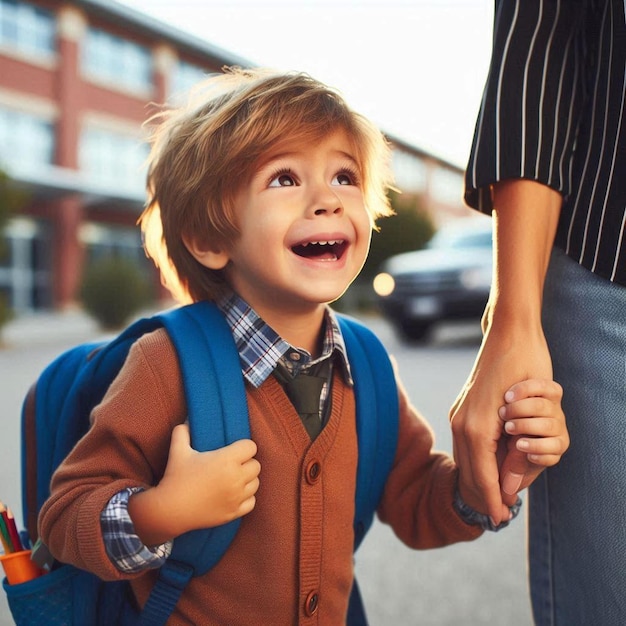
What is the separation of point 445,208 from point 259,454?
44086 mm

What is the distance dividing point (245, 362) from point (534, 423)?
560 mm

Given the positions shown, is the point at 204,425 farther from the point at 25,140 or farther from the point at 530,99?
the point at 25,140

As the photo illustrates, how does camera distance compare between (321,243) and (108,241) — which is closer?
(321,243)

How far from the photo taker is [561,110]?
121 centimetres

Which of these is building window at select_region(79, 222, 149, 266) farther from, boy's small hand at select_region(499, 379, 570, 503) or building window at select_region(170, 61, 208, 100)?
boy's small hand at select_region(499, 379, 570, 503)

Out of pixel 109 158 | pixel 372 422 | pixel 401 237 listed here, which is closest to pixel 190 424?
pixel 372 422

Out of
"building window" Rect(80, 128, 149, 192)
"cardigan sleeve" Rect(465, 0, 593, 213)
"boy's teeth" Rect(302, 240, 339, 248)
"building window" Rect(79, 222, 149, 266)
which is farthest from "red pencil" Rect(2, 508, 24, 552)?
"building window" Rect(80, 128, 149, 192)

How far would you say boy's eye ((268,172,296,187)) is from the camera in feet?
4.46

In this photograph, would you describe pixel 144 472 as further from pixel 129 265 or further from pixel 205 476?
pixel 129 265

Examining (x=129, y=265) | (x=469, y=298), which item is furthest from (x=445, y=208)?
(x=469, y=298)

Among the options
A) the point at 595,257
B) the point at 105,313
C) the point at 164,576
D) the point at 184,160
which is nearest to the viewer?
the point at 595,257

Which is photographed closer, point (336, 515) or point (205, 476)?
point (205, 476)

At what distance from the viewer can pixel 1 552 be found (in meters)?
1.34

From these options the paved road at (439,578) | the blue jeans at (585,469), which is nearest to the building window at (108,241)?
the paved road at (439,578)
